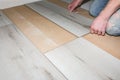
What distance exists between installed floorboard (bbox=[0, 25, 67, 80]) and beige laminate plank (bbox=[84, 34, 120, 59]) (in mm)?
437

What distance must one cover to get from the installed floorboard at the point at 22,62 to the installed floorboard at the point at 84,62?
0.07 metres

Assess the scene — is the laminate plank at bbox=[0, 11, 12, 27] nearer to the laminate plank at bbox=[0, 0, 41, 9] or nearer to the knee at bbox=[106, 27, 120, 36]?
the laminate plank at bbox=[0, 0, 41, 9]

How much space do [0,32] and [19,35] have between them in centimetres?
21

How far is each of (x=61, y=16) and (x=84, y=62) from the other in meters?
0.80

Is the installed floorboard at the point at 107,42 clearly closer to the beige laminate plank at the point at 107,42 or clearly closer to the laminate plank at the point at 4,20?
the beige laminate plank at the point at 107,42

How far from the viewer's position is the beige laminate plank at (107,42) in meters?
1.12

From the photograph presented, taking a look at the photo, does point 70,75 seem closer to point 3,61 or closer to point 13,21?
point 3,61

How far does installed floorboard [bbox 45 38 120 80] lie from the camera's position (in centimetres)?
94

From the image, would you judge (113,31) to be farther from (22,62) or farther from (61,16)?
(22,62)

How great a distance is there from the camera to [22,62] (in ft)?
3.56

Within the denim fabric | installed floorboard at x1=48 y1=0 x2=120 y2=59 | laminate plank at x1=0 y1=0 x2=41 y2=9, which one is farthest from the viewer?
laminate plank at x1=0 y1=0 x2=41 y2=9

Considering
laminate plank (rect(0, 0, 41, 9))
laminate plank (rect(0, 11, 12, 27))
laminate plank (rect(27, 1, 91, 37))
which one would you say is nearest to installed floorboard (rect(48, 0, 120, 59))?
laminate plank (rect(27, 1, 91, 37))

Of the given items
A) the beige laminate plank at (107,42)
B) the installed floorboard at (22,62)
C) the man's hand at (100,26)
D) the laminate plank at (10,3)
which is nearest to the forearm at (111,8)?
the man's hand at (100,26)

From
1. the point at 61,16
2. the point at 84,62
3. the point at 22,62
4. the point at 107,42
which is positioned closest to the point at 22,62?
the point at 22,62
